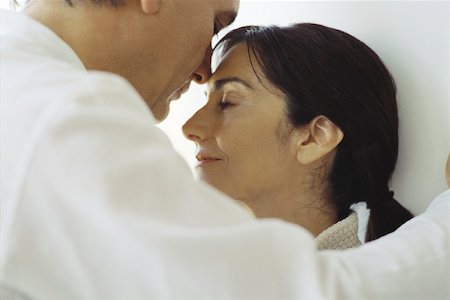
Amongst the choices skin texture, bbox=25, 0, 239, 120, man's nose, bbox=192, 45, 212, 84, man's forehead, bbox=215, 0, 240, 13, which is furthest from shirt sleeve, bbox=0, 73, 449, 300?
man's nose, bbox=192, 45, 212, 84

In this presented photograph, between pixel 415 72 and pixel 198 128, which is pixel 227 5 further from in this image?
pixel 415 72

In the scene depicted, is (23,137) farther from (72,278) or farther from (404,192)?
(404,192)

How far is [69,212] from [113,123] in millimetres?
89

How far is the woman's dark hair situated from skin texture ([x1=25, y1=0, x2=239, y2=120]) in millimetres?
168

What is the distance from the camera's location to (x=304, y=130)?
1277 mm

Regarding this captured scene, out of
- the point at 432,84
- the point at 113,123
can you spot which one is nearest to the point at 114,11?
the point at 113,123

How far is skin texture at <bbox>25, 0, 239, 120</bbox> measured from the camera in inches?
36.5

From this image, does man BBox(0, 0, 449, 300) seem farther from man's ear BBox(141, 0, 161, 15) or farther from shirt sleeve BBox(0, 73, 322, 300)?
man's ear BBox(141, 0, 161, 15)

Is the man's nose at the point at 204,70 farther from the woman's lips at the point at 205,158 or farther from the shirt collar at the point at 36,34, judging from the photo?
the shirt collar at the point at 36,34

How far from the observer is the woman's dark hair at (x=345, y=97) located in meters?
1.27

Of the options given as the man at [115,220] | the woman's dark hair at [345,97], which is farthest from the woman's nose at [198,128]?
the man at [115,220]

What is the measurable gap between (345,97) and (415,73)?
6.0 inches

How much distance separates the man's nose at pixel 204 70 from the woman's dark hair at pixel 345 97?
7 cm

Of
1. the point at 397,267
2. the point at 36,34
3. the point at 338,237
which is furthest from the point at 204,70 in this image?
the point at 397,267
